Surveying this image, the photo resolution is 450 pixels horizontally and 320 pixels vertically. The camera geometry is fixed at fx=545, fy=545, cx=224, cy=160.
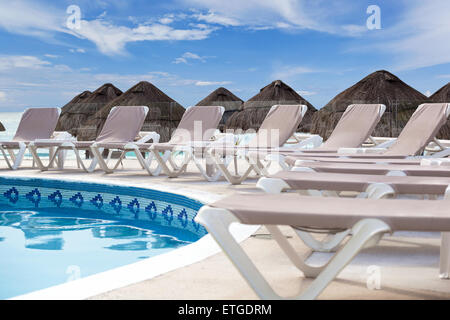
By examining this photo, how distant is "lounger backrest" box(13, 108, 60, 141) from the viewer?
8.42m

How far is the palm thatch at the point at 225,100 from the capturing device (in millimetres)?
19531

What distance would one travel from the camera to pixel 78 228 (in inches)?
187

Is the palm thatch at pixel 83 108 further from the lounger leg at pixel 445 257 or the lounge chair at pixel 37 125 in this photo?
the lounger leg at pixel 445 257

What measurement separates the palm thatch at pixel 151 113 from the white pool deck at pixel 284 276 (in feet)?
38.4

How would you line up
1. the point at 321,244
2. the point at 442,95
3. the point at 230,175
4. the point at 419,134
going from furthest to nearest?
the point at 442,95 < the point at 230,175 < the point at 419,134 < the point at 321,244

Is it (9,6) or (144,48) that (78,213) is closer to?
(9,6)

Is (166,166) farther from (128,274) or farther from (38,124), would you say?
(128,274)

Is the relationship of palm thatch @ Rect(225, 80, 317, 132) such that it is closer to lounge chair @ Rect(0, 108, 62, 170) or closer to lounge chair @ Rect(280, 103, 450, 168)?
lounge chair @ Rect(0, 108, 62, 170)

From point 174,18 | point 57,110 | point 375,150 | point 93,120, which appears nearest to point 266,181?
point 375,150

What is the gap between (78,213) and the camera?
5.54m

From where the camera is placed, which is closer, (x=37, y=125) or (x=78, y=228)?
(x=78, y=228)

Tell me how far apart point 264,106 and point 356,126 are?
1273 centimetres

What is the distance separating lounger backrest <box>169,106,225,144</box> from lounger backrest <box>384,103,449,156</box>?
2379 mm

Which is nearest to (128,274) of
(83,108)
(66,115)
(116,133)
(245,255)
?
(245,255)
